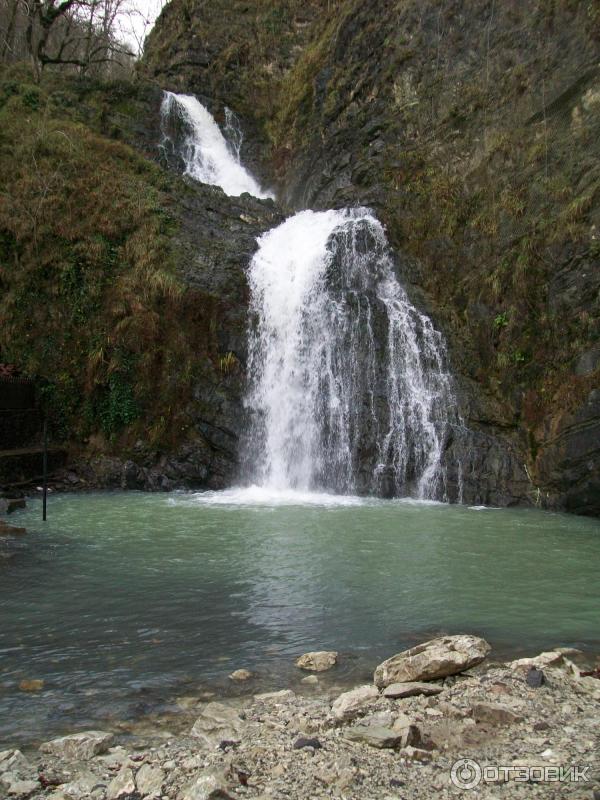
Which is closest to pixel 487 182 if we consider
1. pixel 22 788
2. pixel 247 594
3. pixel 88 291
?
pixel 88 291

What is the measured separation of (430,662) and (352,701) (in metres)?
0.73

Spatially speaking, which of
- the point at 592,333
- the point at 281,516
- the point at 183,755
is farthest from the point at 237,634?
the point at 592,333

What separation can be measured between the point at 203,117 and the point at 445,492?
66.3 feet

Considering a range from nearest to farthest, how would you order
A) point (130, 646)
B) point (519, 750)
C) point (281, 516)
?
point (519, 750)
point (130, 646)
point (281, 516)

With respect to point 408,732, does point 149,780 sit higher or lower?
lower

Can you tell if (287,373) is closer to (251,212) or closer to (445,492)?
(445,492)

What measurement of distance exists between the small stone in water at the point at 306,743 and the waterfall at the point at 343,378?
10.9m

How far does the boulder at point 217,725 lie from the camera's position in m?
3.88

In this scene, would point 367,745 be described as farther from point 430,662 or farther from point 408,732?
point 430,662

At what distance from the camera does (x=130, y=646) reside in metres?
5.59

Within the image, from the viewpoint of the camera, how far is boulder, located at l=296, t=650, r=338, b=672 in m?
5.14

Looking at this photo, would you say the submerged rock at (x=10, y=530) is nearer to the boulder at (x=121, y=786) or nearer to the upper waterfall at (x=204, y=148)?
the boulder at (x=121, y=786)

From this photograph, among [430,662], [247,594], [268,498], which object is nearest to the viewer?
[430,662]

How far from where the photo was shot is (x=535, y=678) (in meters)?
4.54
